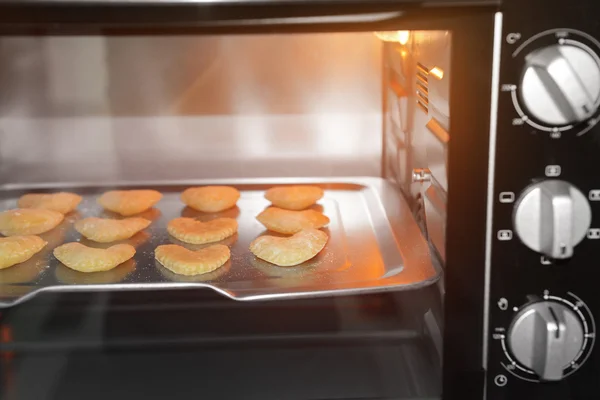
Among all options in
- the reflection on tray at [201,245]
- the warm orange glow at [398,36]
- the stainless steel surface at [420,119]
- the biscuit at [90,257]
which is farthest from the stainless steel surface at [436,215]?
the biscuit at [90,257]

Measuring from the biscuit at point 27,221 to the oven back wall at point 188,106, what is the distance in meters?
0.13

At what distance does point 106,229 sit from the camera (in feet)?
3.74

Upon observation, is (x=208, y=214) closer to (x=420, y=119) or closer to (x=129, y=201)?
(x=129, y=201)

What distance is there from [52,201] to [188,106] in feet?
0.98

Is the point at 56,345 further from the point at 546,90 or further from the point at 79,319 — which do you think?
the point at 546,90

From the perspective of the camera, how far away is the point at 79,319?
105cm

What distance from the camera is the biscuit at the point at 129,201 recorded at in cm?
123

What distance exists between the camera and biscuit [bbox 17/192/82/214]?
122cm

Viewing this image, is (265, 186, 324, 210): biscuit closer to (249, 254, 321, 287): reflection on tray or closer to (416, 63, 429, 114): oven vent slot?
(249, 254, 321, 287): reflection on tray

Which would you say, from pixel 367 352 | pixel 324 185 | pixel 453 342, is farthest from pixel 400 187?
pixel 453 342

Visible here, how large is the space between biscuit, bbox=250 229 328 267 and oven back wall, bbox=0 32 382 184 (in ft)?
0.90

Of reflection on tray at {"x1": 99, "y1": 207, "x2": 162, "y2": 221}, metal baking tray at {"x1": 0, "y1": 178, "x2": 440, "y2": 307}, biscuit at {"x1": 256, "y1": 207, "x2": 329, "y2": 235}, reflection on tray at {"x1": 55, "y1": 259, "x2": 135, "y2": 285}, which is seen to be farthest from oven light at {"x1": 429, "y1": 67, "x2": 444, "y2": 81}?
reflection on tray at {"x1": 99, "y1": 207, "x2": 162, "y2": 221}

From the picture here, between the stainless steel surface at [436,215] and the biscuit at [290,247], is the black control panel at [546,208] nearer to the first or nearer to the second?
the stainless steel surface at [436,215]

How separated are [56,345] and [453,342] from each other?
58 cm
